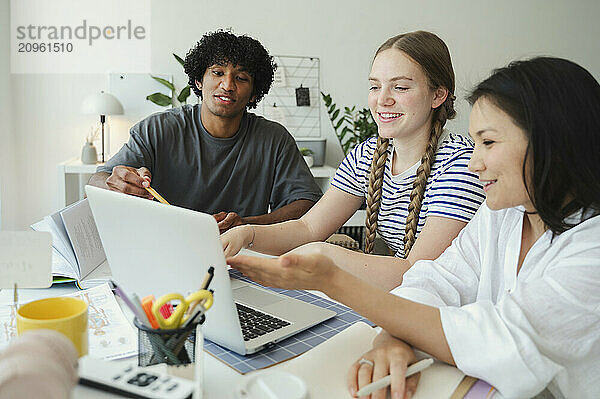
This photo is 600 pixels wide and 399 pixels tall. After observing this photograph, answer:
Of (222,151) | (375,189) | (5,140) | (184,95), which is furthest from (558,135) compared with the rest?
(5,140)

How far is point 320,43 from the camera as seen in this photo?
362cm

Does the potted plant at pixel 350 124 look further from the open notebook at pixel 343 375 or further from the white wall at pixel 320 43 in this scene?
the open notebook at pixel 343 375

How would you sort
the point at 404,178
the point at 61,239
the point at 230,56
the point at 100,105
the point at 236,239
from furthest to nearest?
1. the point at 100,105
2. the point at 230,56
3. the point at 404,178
4. the point at 236,239
5. the point at 61,239

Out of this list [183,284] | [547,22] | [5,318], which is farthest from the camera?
[547,22]

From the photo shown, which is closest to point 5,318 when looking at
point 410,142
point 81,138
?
point 410,142

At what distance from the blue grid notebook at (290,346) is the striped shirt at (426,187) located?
43 cm

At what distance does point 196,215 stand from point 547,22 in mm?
3916

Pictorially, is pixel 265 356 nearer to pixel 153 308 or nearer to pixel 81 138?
pixel 153 308

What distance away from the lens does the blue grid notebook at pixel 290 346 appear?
84cm

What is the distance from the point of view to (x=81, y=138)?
11.3 ft

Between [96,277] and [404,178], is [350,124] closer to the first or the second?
[404,178]

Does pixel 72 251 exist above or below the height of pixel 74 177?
above

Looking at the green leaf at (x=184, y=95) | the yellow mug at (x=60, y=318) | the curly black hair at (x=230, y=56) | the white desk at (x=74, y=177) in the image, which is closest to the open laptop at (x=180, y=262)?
the yellow mug at (x=60, y=318)

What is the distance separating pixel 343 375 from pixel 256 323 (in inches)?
9.3
